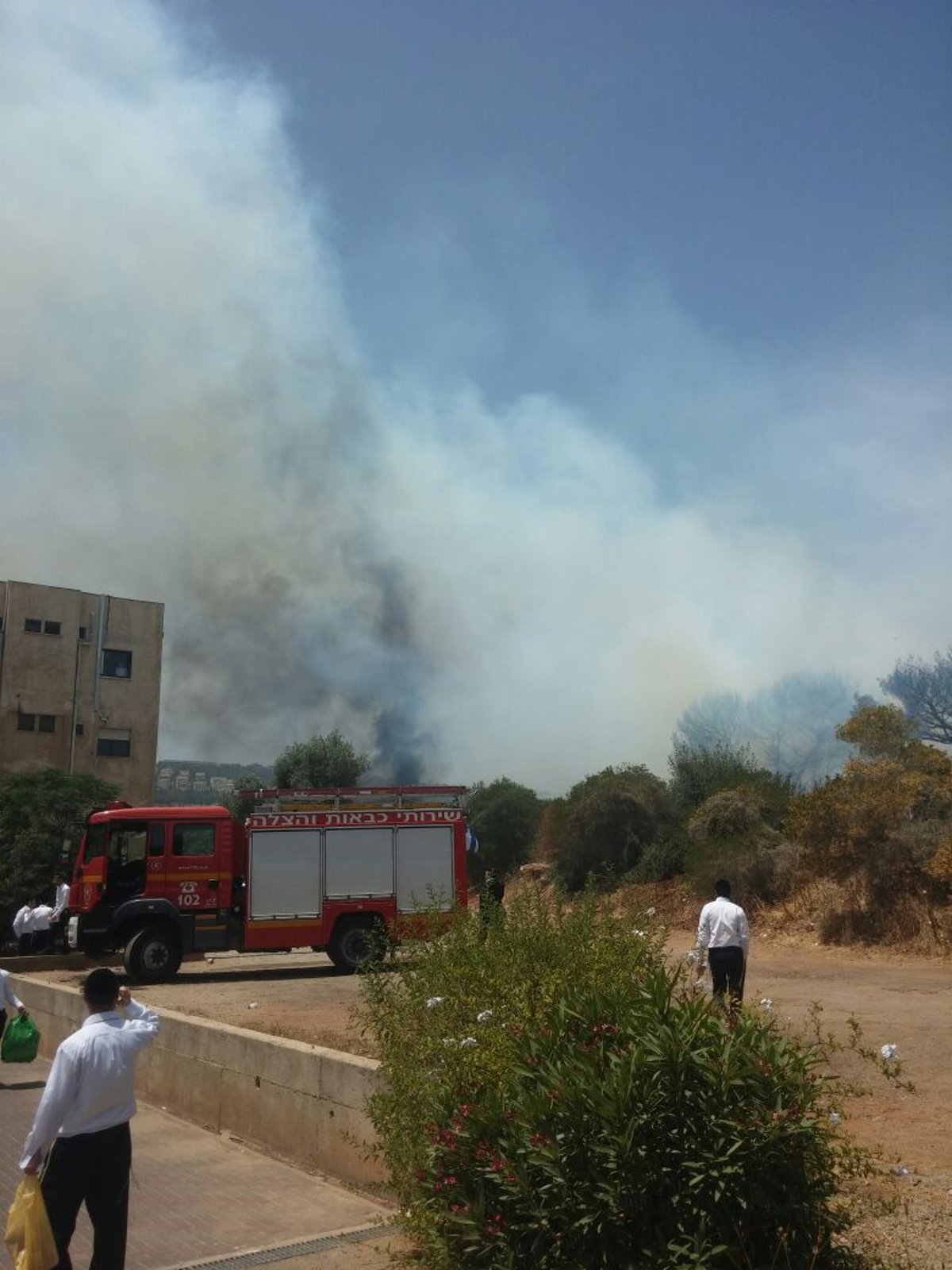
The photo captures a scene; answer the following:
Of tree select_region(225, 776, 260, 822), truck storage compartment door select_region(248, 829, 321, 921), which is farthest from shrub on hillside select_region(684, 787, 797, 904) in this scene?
truck storage compartment door select_region(248, 829, 321, 921)

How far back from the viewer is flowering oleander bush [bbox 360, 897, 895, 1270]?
364 cm

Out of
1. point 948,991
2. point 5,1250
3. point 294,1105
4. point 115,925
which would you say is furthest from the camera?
point 115,925

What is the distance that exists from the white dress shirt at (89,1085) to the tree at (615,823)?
2734cm

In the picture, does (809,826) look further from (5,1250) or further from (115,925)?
(5,1250)

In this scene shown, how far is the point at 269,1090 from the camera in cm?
754

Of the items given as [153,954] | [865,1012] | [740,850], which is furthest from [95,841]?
[740,850]

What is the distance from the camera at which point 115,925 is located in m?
15.7

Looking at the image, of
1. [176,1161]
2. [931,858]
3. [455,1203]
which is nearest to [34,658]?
[931,858]

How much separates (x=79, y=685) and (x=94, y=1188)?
1951 inches

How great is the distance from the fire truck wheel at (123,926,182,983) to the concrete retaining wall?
628cm

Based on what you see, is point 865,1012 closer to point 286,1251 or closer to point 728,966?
point 728,966

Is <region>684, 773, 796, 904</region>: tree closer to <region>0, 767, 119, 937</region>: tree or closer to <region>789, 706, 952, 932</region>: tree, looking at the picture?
<region>789, 706, 952, 932</region>: tree

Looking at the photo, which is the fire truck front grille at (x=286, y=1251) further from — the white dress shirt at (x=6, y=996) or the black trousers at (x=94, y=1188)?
the white dress shirt at (x=6, y=996)

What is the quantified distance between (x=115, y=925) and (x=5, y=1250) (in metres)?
10.4
